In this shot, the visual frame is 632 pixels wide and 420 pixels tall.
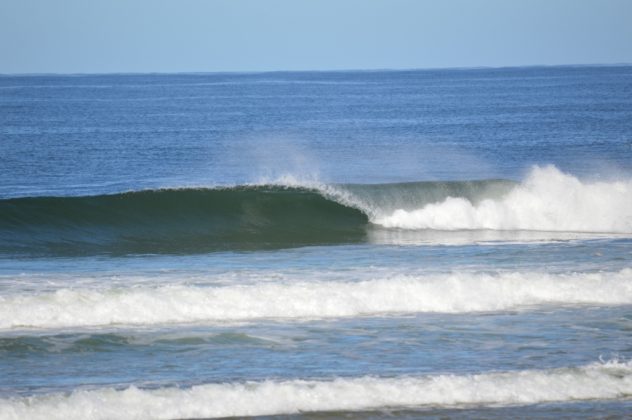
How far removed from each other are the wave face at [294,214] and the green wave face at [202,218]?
3 cm

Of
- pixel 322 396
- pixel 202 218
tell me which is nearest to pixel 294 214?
pixel 202 218

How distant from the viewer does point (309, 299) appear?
13914 millimetres

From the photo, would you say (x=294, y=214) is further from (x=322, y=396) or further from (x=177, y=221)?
(x=322, y=396)

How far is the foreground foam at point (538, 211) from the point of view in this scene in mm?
22859

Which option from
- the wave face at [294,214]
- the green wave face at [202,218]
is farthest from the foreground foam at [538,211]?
the green wave face at [202,218]

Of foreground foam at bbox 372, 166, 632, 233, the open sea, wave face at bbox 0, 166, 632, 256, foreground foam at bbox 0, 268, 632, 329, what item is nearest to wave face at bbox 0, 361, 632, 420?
the open sea

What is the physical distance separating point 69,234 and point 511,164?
1936 cm

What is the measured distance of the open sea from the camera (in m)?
10.0

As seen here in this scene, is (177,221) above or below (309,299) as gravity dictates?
above

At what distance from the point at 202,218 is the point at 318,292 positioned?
10.0 m

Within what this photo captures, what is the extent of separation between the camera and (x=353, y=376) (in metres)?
10.5

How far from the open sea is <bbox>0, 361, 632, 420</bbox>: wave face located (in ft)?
0.07

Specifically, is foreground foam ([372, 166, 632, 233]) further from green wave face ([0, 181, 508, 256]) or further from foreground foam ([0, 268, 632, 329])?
foreground foam ([0, 268, 632, 329])

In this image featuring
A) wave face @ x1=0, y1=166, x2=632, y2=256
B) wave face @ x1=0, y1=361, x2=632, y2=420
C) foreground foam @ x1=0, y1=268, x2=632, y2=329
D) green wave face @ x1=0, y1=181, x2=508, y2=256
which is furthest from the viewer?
wave face @ x1=0, y1=166, x2=632, y2=256
